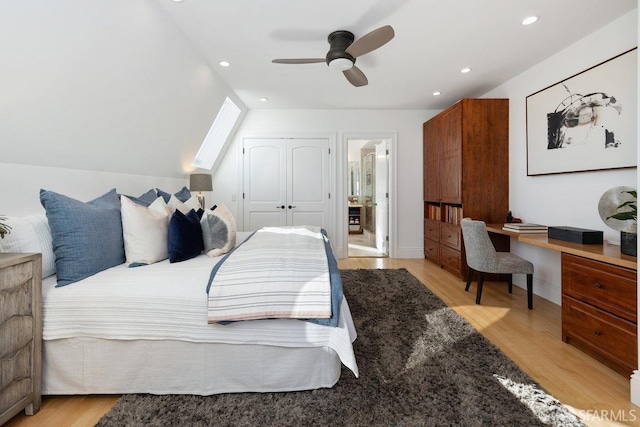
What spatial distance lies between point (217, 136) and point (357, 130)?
224 centimetres

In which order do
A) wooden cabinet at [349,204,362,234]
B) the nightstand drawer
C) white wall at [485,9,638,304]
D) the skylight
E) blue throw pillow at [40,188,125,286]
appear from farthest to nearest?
1. wooden cabinet at [349,204,362,234]
2. the skylight
3. white wall at [485,9,638,304]
4. blue throw pillow at [40,188,125,286]
5. the nightstand drawer

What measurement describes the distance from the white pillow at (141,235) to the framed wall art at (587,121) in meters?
3.48

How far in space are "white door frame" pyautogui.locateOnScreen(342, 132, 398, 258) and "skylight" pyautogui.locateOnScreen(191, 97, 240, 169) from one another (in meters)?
1.76

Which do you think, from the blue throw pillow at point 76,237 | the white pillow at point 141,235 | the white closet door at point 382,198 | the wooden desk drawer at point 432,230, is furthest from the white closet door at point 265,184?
the blue throw pillow at point 76,237

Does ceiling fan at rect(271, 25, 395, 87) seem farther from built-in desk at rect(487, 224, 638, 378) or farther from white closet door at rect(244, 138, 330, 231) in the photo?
white closet door at rect(244, 138, 330, 231)

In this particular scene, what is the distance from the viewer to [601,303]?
182cm

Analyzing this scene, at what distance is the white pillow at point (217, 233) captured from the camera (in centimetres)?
220

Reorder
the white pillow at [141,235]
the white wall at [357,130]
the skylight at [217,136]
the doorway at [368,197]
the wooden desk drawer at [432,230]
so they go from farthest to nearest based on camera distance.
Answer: the doorway at [368,197] → the white wall at [357,130] → the skylight at [217,136] → the wooden desk drawer at [432,230] → the white pillow at [141,235]

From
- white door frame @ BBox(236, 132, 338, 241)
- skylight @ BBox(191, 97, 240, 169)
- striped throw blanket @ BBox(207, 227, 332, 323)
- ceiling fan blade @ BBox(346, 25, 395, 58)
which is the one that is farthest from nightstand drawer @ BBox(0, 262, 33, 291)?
white door frame @ BBox(236, 132, 338, 241)

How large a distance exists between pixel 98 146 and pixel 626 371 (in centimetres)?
391

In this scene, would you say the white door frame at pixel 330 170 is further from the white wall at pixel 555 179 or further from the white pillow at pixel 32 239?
the white pillow at pixel 32 239

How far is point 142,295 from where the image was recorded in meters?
1.52

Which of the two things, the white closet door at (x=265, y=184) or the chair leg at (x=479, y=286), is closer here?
the chair leg at (x=479, y=286)

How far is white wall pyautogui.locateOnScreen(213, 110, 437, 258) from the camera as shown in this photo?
4797mm
